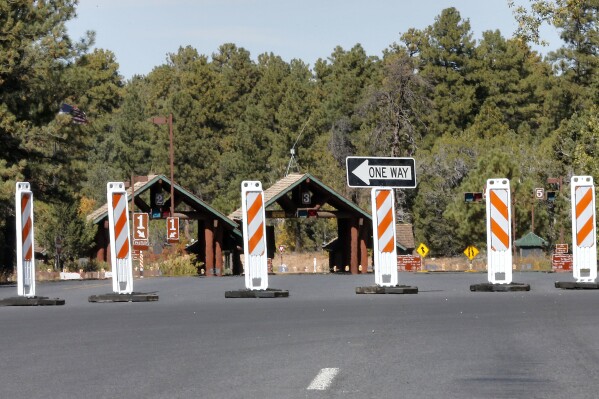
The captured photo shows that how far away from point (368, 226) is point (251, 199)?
5540 centimetres

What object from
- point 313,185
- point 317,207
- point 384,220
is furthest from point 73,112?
point 384,220

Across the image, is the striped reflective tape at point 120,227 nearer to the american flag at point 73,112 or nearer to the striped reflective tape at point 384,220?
the striped reflective tape at point 384,220

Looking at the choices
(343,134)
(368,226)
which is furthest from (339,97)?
(368,226)

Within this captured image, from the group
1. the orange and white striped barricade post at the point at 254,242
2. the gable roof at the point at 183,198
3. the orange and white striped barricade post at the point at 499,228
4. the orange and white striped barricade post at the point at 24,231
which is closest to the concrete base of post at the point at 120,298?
the orange and white striped barricade post at the point at 24,231

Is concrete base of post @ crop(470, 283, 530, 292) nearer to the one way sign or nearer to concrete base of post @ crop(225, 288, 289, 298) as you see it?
the one way sign

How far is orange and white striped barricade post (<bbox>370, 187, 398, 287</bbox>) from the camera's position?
2431cm

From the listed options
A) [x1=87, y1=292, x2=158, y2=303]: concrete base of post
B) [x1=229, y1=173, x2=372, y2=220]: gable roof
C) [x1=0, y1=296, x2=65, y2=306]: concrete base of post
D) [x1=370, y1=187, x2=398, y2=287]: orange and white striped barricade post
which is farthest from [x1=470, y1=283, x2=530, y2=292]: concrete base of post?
[x1=229, y1=173, x2=372, y2=220]: gable roof

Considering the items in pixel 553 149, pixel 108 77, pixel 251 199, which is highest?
pixel 108 77

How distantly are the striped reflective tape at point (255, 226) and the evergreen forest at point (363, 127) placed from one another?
123 ft

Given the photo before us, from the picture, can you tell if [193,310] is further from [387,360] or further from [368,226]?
[368,226]

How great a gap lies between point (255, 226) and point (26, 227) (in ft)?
12.7

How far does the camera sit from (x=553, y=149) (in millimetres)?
96500

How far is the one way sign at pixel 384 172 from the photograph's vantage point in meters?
23.1

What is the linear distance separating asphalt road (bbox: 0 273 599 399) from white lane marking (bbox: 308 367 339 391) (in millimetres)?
14
